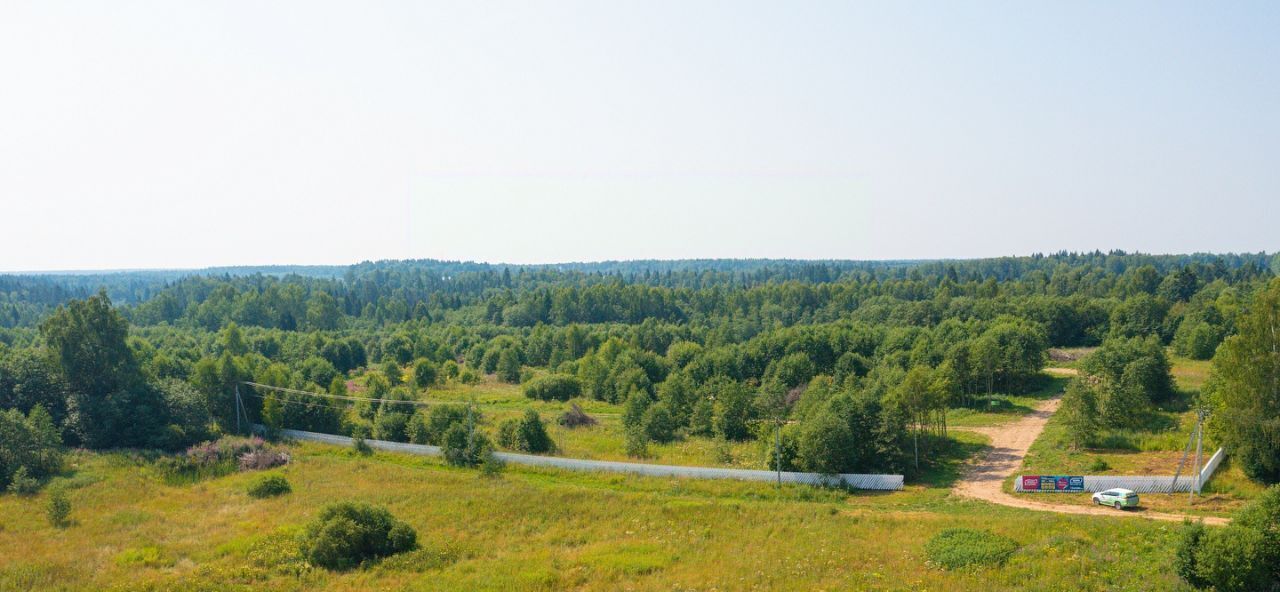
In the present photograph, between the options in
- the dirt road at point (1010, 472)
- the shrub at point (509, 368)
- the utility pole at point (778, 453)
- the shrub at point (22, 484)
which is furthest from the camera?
the shrub at point (509, 368)

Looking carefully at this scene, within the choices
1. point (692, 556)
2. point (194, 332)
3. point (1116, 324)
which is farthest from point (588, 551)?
point (194, 332)

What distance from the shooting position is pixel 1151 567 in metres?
22.4

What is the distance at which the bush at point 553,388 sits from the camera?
69.3m

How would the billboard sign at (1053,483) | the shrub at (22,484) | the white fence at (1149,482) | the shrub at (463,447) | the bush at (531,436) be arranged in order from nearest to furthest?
the white fence at (1149,482) → the billboard sign at (1053,483) → the shrub at (22,484) → the shrub at (463,447) → the bush at (531,436)

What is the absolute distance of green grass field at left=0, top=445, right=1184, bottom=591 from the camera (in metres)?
24.3

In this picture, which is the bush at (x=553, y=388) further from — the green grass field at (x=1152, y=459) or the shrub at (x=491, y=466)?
the green grass field at (x=1152, y=459)

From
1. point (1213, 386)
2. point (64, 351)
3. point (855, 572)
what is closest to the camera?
point (855, 572)

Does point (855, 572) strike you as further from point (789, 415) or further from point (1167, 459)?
point (789, 415)

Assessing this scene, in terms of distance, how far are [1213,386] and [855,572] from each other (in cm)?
3046

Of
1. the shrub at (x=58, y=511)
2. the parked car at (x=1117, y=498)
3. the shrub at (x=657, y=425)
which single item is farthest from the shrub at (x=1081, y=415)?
the shrub at (x=58, y=511)

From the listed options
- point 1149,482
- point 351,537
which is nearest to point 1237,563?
point 1149,482

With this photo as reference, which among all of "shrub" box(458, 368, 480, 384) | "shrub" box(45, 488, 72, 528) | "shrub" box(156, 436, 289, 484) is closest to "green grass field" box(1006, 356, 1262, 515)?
"shrub" box(156, 436, 289, 484)

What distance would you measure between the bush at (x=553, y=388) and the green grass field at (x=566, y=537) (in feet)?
95.1

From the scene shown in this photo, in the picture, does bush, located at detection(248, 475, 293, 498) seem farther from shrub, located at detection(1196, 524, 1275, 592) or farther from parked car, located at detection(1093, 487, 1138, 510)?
parked car, located at detection(1093, 487, 1138, 510)
